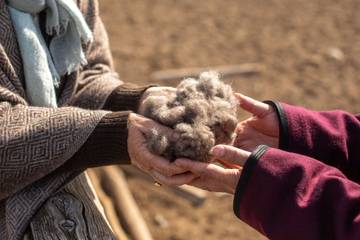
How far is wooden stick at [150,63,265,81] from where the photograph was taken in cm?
499

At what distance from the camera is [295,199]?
1.74 metres

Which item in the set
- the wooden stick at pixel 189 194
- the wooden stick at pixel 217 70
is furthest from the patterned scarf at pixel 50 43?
the wooden stick at pixel 217 70

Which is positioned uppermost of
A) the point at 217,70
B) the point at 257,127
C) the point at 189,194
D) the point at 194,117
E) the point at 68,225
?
the point at 194,117

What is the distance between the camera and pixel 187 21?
589 cm

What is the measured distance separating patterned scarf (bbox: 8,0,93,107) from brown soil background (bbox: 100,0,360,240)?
193 centimetres

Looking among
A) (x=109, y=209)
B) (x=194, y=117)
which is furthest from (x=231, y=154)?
(x=109, y=209)

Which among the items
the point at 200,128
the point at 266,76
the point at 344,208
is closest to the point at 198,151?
the point at 200,128

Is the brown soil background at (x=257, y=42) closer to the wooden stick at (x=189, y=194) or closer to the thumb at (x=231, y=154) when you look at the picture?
the wooden stick at (x=189, y=194)

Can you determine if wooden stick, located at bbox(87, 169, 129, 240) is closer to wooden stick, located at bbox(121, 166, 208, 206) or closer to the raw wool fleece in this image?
wooden stick, located at bbox(121, 166, 208, 206)

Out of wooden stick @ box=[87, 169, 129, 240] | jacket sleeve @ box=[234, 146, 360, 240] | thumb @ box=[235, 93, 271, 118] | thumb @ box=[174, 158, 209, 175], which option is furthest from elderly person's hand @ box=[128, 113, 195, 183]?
wooden stick @ box=[87, 169, 129, 240]

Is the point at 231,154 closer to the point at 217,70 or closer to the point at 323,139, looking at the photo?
the point at 323,139

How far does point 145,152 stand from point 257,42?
3.73m

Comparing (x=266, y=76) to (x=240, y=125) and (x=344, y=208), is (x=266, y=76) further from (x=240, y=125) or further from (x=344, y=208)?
(x=344, y=208)

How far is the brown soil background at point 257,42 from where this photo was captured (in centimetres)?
504
